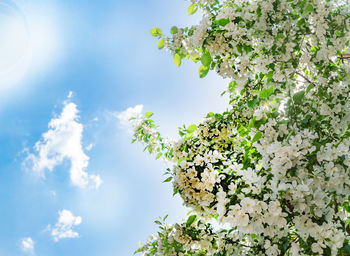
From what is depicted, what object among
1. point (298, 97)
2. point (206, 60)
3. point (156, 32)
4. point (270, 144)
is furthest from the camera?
point (156, 32)

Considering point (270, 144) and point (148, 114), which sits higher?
point (148, 114)

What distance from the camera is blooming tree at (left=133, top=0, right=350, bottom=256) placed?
185 centimetres

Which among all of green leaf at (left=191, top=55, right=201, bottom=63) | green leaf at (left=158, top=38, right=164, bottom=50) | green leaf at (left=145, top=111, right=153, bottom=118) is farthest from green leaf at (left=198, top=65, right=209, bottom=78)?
green leaf at (left=145, top=111, right=153, bottom=118)

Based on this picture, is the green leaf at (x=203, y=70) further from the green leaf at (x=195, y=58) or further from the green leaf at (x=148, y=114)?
the green leaf at (x=148, y=114)

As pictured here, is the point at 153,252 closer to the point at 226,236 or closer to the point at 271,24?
the point at 226,236

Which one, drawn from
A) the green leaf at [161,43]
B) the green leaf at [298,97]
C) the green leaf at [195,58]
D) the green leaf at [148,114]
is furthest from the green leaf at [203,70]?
the green leaf at [148,114]

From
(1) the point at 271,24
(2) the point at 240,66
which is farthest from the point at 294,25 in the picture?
(2) the point at 240,66

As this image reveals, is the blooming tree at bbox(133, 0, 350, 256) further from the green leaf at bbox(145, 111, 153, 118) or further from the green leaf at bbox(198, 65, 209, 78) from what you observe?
the green leaf at bbox(145, 111, 153, 118)

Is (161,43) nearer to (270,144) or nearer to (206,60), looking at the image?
(206,60)

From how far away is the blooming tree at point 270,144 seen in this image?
1.85 metres

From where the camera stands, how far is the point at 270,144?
88.9 inches

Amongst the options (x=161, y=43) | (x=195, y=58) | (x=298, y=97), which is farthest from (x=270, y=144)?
(x=161, y=43)

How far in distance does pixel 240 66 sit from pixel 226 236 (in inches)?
74.1

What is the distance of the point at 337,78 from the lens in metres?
2.88
